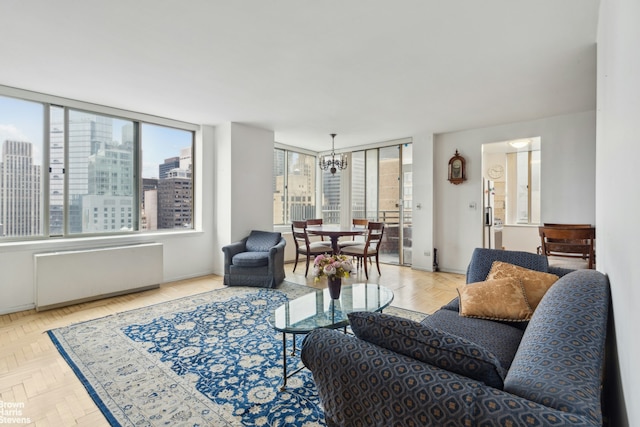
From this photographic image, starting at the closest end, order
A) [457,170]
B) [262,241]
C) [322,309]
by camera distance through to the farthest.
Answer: [322,309] → [262,241] → [457,170]

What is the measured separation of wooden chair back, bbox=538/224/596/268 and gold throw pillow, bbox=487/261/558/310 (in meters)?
1.80

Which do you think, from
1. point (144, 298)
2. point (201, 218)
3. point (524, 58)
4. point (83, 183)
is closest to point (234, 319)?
point (144, 298)

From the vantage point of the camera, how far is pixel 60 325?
3082 mm

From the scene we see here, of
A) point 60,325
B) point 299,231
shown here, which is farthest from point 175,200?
point 60,325

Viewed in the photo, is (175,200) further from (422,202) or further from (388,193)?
(422,202)

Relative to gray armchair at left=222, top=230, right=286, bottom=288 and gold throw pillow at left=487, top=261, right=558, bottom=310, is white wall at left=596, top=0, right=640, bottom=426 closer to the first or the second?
gold throw pillow at left=487, top=261, right=558, bottom=310

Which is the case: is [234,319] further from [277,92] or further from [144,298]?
[277,92]

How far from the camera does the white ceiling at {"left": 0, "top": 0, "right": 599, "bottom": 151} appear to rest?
2.13 m

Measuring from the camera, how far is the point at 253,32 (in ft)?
7.82

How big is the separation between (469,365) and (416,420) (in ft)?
0.72

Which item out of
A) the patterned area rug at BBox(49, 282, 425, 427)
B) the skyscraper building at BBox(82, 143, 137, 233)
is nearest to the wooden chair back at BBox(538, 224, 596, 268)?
the patterned area rug at BBox(49, 282, 425, 427)

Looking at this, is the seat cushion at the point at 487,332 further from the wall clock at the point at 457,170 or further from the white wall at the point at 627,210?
the wall clock at the point at 457,170

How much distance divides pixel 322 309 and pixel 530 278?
1.47m

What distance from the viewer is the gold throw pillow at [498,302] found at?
6.44ft
